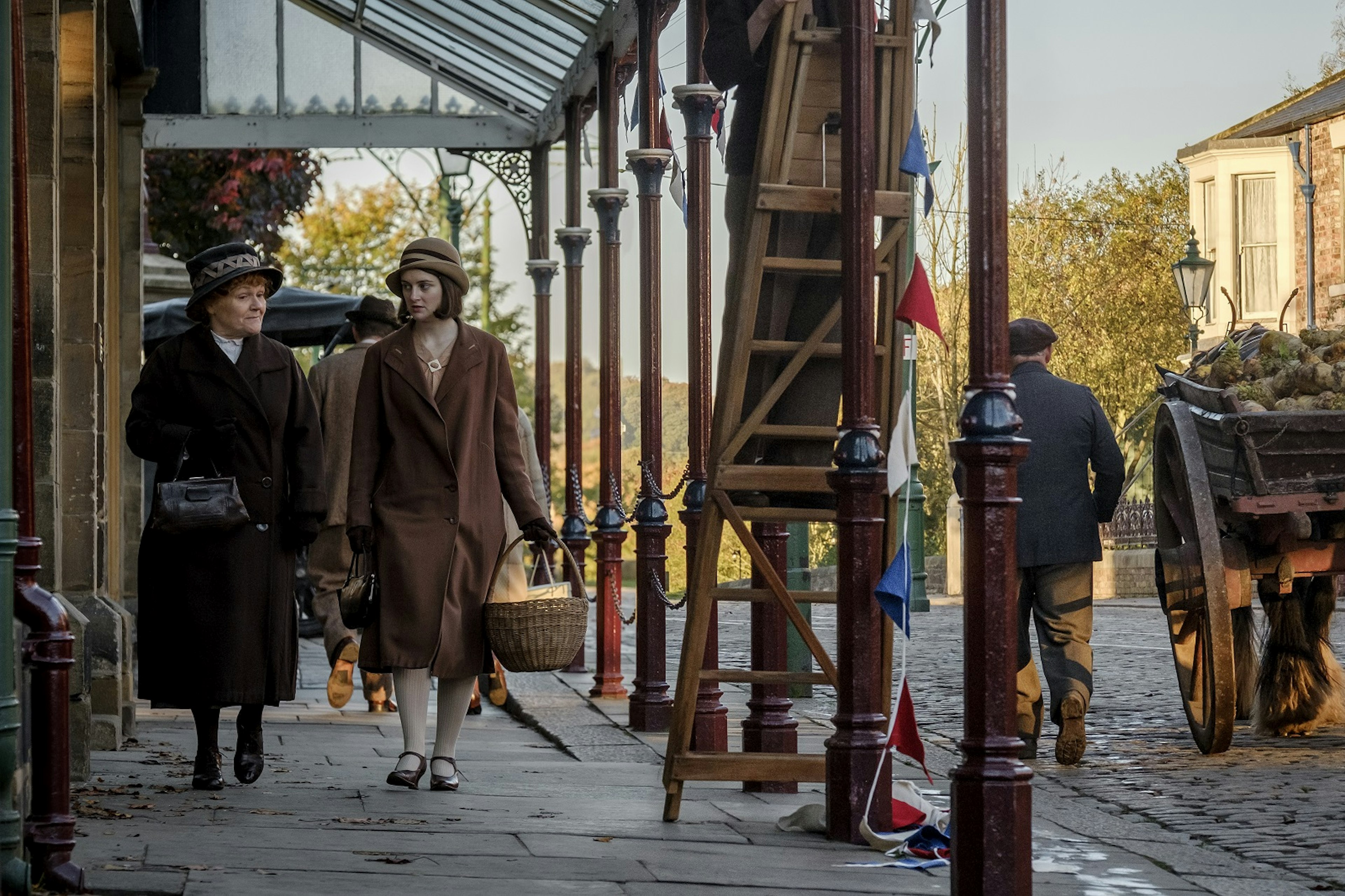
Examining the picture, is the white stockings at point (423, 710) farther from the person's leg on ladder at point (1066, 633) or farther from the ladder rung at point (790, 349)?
the person's leg on ladder at point (1066, 633)

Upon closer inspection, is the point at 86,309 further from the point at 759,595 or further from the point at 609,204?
the point at 609,204

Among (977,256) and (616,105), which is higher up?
(616,105)

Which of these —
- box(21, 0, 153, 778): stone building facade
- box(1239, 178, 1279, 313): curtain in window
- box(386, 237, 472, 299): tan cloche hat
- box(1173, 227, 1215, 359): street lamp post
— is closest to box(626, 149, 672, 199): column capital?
box(21, 0, 153, 778): stone building facade

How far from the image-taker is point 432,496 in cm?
726

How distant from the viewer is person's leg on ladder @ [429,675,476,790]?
7.20 meters

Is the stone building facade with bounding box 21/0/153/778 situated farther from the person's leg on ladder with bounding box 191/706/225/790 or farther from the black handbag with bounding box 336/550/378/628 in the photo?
the black handbag with bounding box 336/550/378/628

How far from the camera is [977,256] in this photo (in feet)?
15.8

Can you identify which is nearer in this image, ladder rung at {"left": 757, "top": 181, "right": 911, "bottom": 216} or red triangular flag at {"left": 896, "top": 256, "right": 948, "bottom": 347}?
red triangular flag at {"left": 896, "top": 256, "right": 948, "bottom": 347}

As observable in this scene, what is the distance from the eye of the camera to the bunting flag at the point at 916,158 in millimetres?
6105

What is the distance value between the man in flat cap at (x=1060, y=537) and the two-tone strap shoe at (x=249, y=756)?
314 cm

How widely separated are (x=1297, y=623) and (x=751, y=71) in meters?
3.95

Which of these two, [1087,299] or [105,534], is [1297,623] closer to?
[105,534]

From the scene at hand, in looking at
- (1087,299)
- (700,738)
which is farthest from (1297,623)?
(1087,299)

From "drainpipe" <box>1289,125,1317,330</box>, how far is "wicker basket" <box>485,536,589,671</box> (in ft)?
89.2
